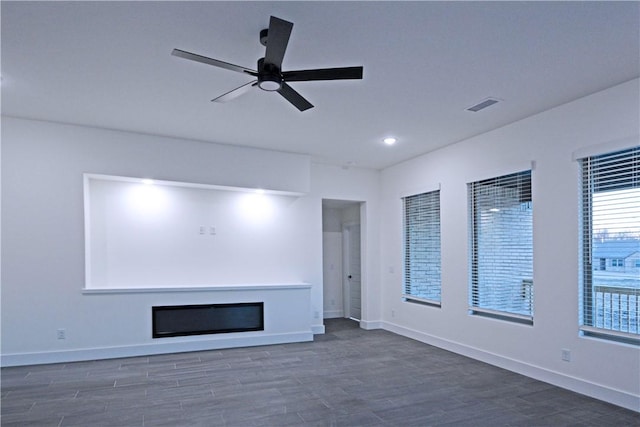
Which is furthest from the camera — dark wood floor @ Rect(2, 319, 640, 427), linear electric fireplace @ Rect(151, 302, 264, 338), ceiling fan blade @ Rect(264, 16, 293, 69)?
linear electric fireplace @ Rect(151, 302, 264, 338)

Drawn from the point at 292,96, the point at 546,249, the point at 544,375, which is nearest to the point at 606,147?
the point at 546,249

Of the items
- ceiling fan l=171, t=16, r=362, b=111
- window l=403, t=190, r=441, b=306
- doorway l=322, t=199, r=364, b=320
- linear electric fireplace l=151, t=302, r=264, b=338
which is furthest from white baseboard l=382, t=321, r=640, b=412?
ceiling fan l=171, t=16, r=362, b=111

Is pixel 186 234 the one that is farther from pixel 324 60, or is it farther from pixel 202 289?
pixel 324 60

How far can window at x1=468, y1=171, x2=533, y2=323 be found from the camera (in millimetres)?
4727

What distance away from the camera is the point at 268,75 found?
296cm

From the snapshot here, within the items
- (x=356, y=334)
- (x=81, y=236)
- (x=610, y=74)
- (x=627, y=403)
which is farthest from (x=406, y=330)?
(x=81, y=236)

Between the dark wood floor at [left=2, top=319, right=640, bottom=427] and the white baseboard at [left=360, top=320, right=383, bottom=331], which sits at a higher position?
the dark wood floor at [left=2, top=319, right=640, bottom=427]

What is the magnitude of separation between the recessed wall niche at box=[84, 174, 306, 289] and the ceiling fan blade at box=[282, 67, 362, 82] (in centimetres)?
338

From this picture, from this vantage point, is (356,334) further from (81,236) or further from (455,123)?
(81,236)

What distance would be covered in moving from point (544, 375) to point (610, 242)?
158cm

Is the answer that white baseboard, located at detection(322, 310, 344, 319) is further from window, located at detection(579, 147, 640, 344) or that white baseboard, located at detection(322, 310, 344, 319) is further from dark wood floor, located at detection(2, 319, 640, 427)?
window, located at detection(579, 147, 640, 344)

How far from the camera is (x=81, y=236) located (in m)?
5.14

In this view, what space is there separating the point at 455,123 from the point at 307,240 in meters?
3.10

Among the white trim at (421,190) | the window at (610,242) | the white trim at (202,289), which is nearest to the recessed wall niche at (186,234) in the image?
the white trim at (202,289)
